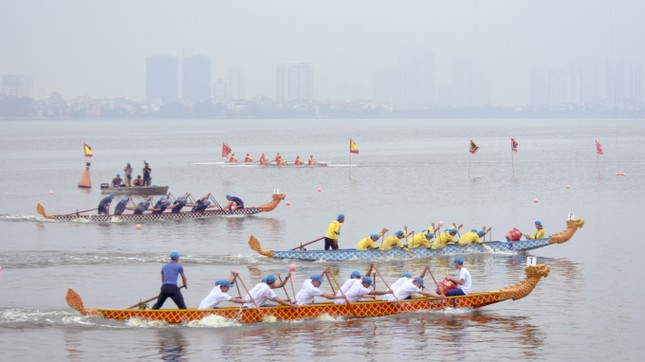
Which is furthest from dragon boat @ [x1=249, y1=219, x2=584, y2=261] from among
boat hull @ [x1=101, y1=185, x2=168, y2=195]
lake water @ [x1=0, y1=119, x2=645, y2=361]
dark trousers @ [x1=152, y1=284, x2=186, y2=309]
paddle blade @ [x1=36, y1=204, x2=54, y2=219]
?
boat hull @ [x1=101, y1=185, x2=168, y2=195]

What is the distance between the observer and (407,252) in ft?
112

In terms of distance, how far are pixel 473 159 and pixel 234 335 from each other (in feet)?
274

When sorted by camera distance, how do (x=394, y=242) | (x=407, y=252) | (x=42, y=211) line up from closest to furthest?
(x=394, y=242), (x=407, y=252), (x=42, y=211)

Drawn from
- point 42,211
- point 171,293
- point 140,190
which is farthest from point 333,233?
point 140,190

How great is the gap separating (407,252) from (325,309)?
931 centimetres

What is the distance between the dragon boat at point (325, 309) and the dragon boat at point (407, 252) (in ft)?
25.3

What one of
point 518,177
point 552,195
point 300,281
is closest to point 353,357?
point 300,281

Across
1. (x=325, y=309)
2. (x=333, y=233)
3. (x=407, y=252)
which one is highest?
(x=333, y=233)

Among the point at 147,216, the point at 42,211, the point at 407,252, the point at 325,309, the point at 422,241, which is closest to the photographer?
the point at 325,309

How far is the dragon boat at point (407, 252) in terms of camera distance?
3362 centimetres

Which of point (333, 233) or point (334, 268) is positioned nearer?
point (334, 268)

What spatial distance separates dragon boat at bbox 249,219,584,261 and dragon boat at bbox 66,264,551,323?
770 centimetres

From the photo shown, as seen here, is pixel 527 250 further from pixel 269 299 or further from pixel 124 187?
pixel 124 187

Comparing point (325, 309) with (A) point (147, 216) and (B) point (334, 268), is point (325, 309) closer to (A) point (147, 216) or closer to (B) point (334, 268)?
(B) point (334, 268)
